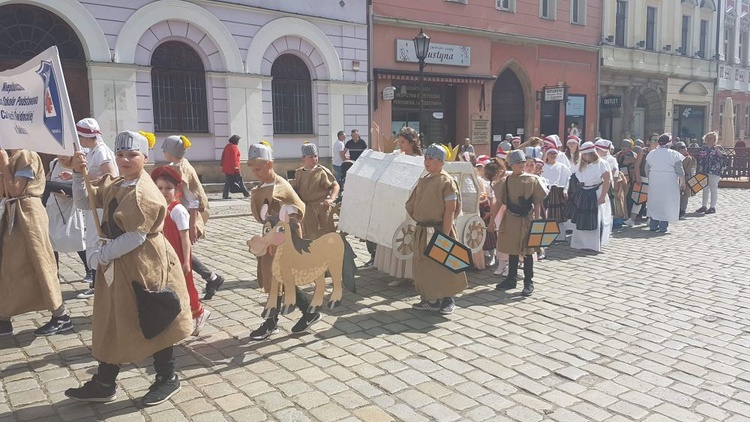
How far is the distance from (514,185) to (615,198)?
19.3 feet

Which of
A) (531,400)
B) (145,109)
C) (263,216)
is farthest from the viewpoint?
(145,109)

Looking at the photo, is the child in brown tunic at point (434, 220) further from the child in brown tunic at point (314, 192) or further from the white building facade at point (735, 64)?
the white building facade at point (735, 64)

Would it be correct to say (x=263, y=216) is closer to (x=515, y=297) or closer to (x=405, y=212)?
(x=405, y=212)

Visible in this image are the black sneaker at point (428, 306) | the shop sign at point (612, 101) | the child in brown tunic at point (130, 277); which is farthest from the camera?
the shop sign at point (612, 101)

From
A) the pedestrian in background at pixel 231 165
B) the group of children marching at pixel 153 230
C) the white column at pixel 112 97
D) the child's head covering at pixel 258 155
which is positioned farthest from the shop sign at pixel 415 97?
the child's head covering at pixel 258 155

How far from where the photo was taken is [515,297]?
6621 mm

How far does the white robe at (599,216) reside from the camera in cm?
913

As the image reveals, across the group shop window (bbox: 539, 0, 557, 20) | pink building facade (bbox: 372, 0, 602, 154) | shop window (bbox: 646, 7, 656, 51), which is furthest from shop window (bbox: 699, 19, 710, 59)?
shop window (bbox: 539, 0, 557, 20)

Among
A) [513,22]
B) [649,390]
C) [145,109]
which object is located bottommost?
[649,390]

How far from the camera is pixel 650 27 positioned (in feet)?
95.7

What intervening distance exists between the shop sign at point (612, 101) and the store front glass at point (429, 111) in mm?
9501

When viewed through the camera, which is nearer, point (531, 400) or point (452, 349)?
point (531, 400)

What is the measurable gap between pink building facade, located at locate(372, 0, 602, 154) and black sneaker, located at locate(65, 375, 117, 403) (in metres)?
14.4

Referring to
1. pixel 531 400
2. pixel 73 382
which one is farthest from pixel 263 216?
pixel 531 400
